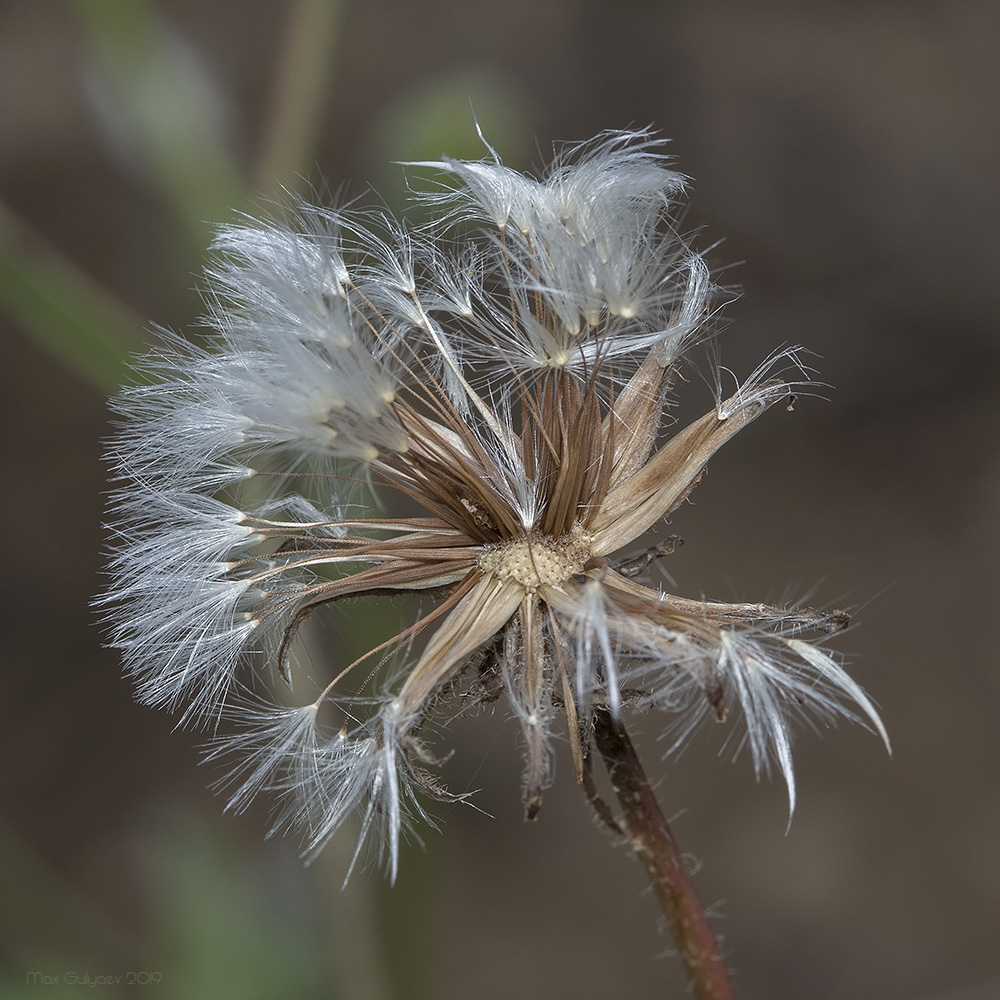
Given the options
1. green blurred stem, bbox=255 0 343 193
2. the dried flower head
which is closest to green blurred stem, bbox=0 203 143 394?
green blurred stem, bbox=255 0 343 193

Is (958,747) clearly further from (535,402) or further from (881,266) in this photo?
(535,402)

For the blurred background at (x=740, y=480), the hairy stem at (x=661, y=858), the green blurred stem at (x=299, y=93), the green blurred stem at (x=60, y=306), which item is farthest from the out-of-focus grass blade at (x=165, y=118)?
the hairy stem at (x=661, y=858)

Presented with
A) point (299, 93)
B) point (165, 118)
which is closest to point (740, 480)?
point (299, 93)

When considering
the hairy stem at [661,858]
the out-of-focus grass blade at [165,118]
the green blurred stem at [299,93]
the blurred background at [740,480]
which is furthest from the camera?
the blurred background at [740,480]

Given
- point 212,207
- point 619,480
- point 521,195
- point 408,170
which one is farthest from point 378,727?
point 212,207

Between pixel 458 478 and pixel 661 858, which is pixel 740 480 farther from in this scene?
pixel 661 858

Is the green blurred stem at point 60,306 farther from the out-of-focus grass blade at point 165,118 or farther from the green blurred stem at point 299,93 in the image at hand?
the green blurred stem at point 299,93

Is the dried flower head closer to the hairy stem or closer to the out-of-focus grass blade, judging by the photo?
the hairy stem
